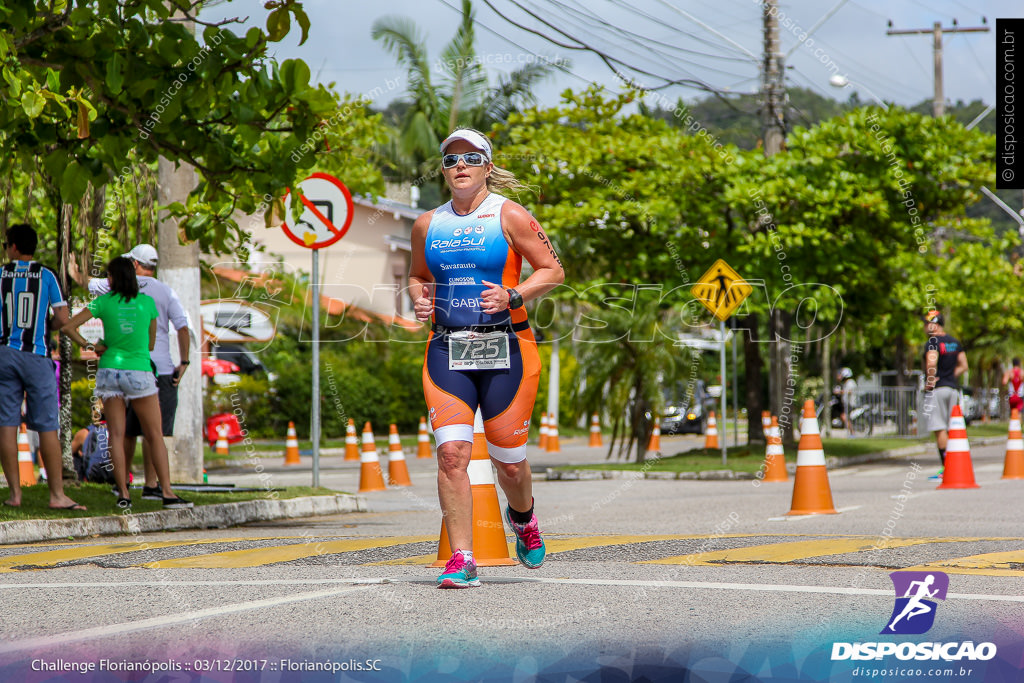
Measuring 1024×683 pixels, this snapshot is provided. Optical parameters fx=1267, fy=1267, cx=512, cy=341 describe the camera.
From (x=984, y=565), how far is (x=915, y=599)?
1570 millimetres

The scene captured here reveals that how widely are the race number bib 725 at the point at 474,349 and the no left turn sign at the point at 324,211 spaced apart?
5793 mm

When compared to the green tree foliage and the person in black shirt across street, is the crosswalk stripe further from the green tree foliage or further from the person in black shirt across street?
the person in black shirt across street

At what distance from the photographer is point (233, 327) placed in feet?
98.4

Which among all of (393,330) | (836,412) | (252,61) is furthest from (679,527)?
(836,412)

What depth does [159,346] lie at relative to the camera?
33.5 feet

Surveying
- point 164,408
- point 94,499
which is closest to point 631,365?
point 164,408

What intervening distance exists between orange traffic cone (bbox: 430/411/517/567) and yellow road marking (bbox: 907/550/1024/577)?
1990 millimetres

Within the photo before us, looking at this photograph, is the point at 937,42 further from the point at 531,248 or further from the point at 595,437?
the point at 531,248

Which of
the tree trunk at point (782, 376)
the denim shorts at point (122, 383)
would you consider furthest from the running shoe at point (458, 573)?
the tree trunk at point (782, 376)

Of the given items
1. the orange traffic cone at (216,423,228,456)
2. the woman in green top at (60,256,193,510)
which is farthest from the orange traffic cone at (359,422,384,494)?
the orange traffic cone at (216,423,228,456)

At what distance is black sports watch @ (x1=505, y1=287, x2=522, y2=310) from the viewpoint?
5309 millimetres

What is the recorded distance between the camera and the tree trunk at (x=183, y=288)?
41.5 feet

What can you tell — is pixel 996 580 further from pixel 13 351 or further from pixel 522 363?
pixel 13 351

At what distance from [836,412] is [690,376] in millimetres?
21801
